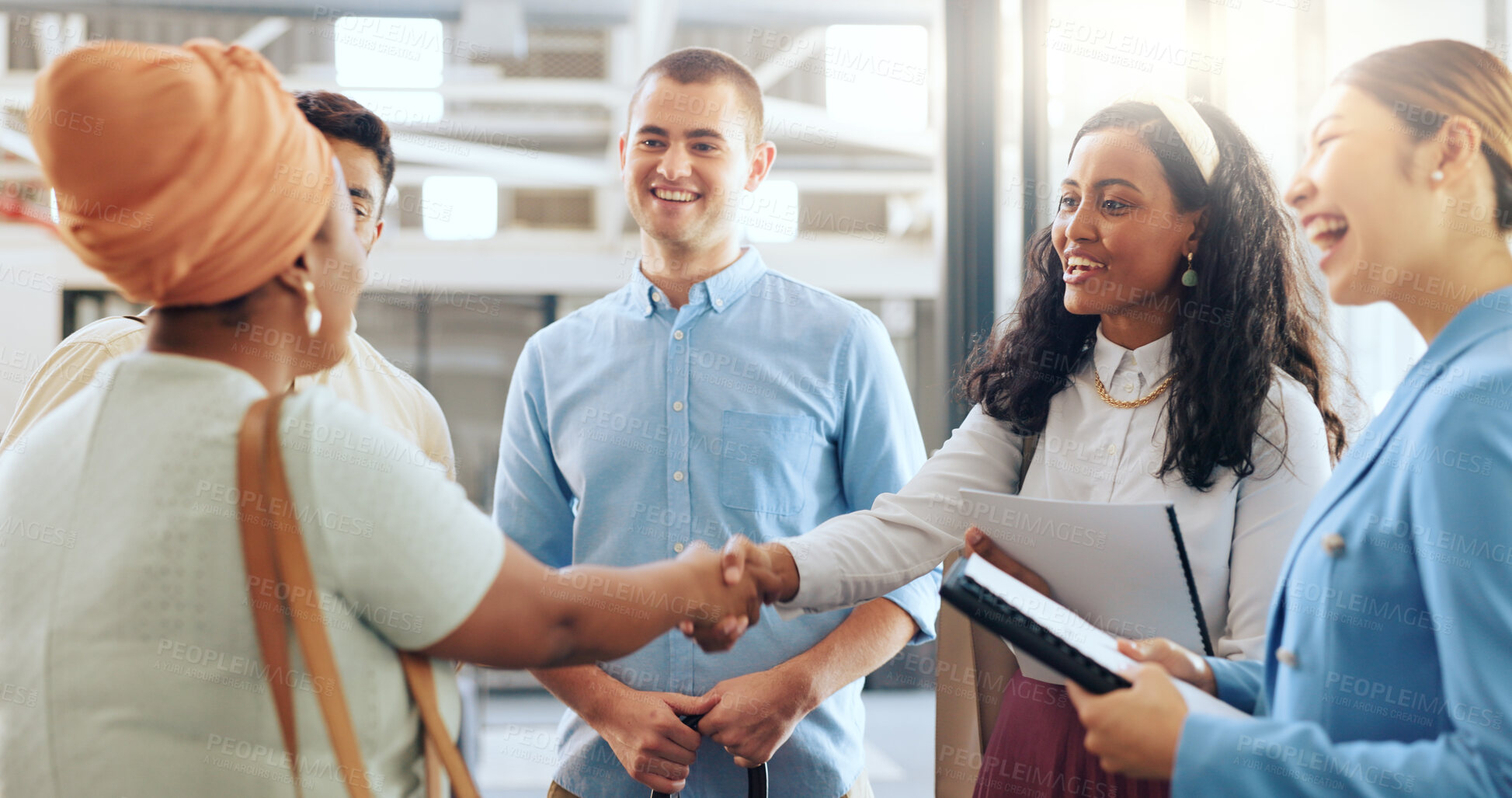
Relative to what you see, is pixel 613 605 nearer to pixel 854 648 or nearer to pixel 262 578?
pixel 262 578

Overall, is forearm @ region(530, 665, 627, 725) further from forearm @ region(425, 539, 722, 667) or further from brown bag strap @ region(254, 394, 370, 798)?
brown bag strap @ region(254, 394, 370, 798)

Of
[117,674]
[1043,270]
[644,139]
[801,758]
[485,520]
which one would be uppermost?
[644,139]

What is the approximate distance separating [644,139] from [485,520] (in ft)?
3.86

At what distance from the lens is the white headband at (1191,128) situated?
151 centimetres

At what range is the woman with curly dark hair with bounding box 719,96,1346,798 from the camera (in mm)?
1402

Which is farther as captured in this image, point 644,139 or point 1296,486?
point 644,139

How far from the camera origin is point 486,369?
864 cm

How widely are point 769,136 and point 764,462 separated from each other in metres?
5.76

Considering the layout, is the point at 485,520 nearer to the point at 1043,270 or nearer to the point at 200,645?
the point at 200,645

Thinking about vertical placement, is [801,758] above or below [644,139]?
below

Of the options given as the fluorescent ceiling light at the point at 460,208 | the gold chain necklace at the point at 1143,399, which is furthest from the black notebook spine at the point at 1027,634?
the fluorescent ceiling light at the point at 460,208

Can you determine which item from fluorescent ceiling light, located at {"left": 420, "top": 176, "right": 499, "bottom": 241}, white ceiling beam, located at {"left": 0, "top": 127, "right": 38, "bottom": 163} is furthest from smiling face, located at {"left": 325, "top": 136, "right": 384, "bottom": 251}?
fluorescent ceiling light, located at {"left": 420, "top": 176, "right": 499, "bottom": 241}

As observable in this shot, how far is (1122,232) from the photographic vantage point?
1.51m

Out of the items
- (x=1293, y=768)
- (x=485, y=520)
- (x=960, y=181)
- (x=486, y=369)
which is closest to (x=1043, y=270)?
(x=1293, y=768)
